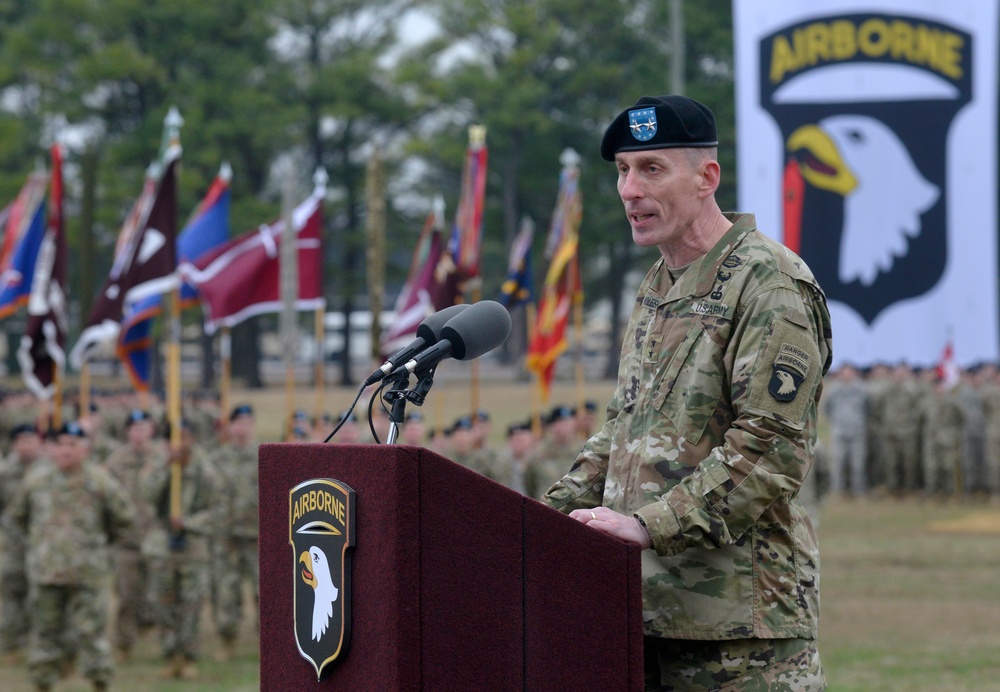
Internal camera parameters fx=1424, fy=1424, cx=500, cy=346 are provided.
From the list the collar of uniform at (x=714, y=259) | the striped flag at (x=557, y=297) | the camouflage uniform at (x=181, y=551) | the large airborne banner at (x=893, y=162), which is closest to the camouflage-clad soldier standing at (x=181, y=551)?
the camouflage uniform at (x=181, y=551)

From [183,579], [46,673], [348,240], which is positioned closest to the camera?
[46,673]

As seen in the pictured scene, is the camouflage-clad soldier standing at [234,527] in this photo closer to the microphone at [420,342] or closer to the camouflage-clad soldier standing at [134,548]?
the camouflage-clad soldier standing at [134,548]

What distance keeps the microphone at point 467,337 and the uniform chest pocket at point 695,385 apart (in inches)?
14.0

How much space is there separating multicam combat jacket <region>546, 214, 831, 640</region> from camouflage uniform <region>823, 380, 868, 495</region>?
18.5 meters

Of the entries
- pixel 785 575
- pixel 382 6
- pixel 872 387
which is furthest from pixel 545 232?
pixel 785 575

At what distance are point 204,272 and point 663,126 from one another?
1088cm

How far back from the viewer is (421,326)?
271cm

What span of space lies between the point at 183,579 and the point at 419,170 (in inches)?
1436

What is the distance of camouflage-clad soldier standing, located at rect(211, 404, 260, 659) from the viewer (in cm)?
1157

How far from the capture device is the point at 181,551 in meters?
10.9

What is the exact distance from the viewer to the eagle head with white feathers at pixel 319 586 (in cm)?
249

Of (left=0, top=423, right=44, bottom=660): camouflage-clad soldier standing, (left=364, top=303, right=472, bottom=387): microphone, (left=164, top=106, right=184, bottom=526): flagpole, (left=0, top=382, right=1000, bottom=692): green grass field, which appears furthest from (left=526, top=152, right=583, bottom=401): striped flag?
(left=364, top=303, right=472, bottom=387): microphone

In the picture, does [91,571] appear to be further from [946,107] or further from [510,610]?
[946,107]

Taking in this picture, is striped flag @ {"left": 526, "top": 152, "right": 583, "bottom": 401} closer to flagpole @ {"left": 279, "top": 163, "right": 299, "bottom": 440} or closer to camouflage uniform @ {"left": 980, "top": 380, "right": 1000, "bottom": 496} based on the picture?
flagpole @ {"left": 279, "top": 163, "right": 299, "bottom": 440}
